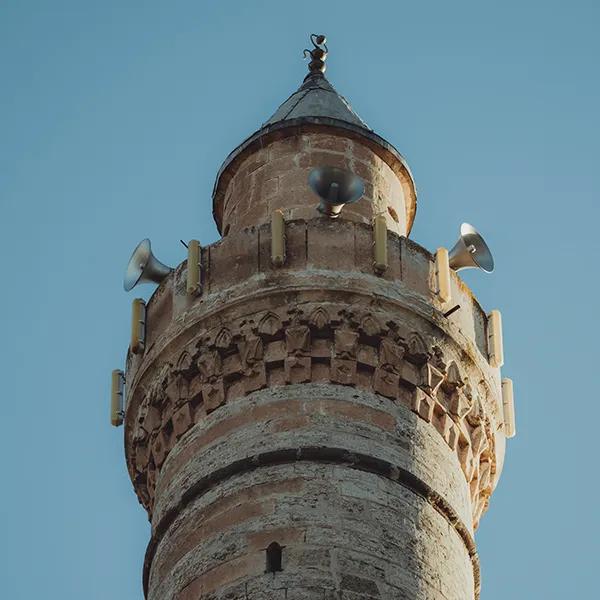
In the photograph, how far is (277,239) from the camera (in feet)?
44.5

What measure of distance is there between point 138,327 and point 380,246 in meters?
1.68

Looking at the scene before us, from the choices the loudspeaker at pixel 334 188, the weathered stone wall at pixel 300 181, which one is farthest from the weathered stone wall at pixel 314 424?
the weathered stone wall at pixel 300 181

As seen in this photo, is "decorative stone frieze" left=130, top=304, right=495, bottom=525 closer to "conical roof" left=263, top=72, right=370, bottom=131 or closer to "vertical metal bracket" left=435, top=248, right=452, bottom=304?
"vertical metal bracket" left=435, top=248, right=452, bottom=304

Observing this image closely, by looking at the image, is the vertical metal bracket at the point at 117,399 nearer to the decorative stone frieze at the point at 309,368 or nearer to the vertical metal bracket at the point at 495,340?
the decorative stone frieze at the point at 309,368

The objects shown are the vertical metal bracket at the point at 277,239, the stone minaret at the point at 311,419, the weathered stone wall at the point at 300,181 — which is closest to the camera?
the stone minaret at the point at 311,419

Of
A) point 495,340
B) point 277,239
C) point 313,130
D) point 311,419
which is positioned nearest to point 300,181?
point 313,130

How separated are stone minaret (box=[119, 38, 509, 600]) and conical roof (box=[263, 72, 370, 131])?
753 millimetres

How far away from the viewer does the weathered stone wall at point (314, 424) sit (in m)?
12.1

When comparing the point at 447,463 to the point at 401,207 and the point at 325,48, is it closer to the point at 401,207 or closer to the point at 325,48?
the point at 401,207

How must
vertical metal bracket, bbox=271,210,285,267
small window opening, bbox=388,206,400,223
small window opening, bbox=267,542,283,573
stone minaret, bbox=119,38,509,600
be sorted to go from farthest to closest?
small window opening, bbox=388,206,400,223, vertical metal bracket, bbox=271,210,285,267, stone minaret, bbox=119,38,509,600, small window opening, bbox=267,542,283,573

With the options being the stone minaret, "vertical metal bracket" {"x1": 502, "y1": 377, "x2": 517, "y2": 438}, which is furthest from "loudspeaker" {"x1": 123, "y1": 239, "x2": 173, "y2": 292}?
"vertical metal bracket" {"x1": 502, "y1": 377, "x2": 517, "y2": 438}

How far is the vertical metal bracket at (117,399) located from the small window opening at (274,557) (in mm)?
2290

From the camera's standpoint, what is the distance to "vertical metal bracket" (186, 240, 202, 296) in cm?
1369

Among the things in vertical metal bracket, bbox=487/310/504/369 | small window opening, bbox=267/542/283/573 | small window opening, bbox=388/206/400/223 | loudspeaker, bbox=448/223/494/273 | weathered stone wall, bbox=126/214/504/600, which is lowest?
small window opening, bbox=267/542/283/573
